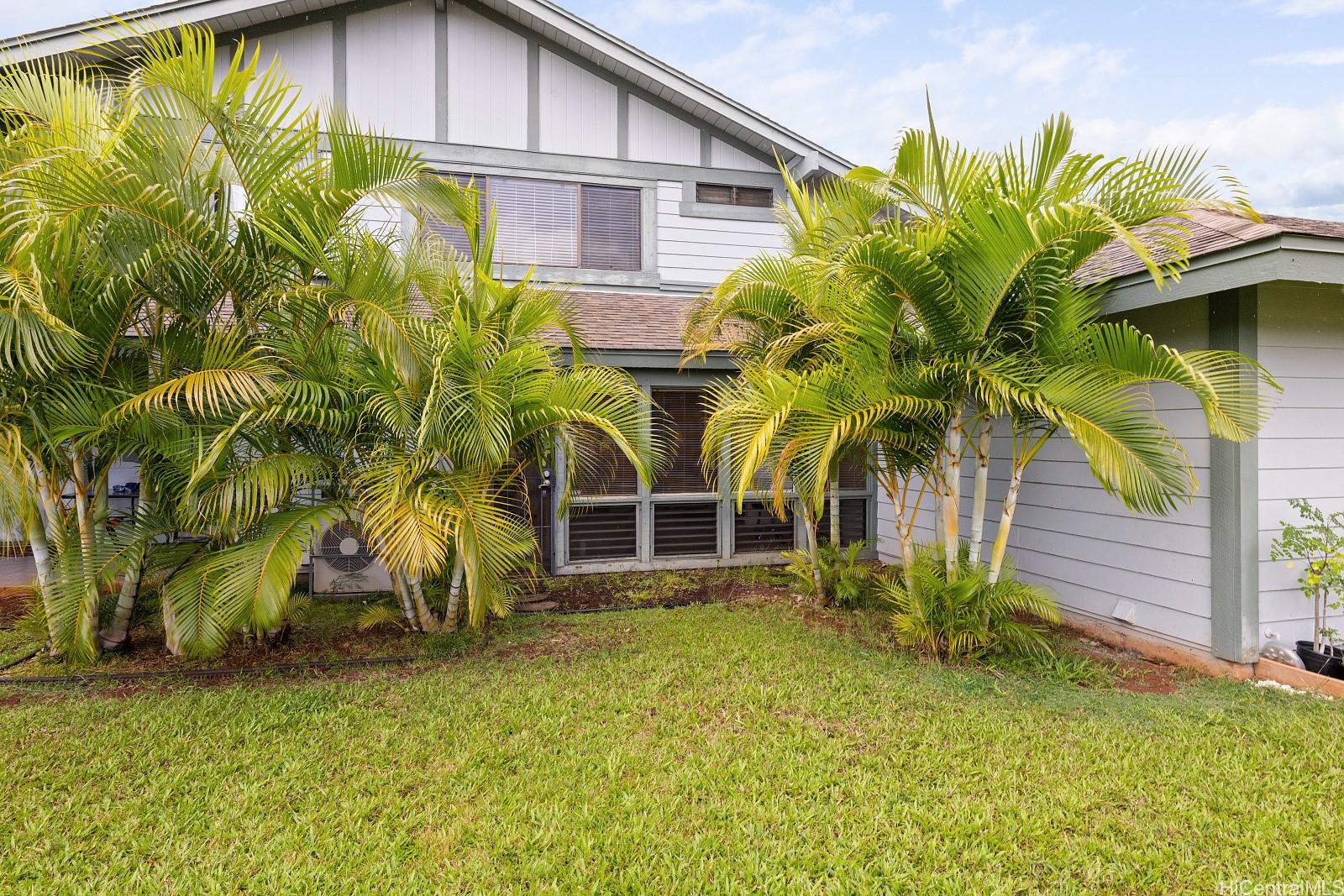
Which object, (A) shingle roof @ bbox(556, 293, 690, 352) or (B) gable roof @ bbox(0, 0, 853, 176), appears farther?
(A) shingle roof @ bbox(556, 293, 690, 352)

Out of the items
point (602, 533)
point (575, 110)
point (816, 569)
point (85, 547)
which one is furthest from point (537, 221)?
point (85, 547)

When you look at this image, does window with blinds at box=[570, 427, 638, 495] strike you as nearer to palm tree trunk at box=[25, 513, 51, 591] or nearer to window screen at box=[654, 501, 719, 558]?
window screen at box=[654, 501, 719, 558]

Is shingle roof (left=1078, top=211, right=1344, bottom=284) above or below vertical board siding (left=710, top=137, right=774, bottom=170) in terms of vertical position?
below

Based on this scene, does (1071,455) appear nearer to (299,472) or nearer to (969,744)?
(969,744)

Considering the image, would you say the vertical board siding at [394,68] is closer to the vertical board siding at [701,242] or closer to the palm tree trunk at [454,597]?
the vertical board siding at [701,242]

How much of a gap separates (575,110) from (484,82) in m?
0.96

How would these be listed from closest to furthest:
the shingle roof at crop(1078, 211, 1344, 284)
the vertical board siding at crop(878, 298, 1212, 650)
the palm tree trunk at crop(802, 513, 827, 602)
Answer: the shingle roof at crop(1078, 211, 1344, 284) < the vertical board siding at crop(878, 298, 1212, 650) < the palm tree trunk at crop(802, 513, 827, 602)

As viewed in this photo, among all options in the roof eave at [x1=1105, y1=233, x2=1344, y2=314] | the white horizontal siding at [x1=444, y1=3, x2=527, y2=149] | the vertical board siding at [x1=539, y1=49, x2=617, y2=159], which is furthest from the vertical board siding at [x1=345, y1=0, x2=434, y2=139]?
the roof eave at [x1=1105, y1=233, x2=1344, y2=314]

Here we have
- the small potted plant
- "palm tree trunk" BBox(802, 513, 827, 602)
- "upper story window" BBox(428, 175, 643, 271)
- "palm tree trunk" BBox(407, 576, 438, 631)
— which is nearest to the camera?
the small potted plant

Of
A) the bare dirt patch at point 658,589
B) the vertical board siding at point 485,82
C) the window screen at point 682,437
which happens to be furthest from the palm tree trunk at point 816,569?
the vertical board siding at point 485,82

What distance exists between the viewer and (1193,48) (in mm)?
Answer: 13812

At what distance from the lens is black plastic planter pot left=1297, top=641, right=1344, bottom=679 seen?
406cm

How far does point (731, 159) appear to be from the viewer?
8.11 metres

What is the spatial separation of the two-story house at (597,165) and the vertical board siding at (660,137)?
0.02 m
